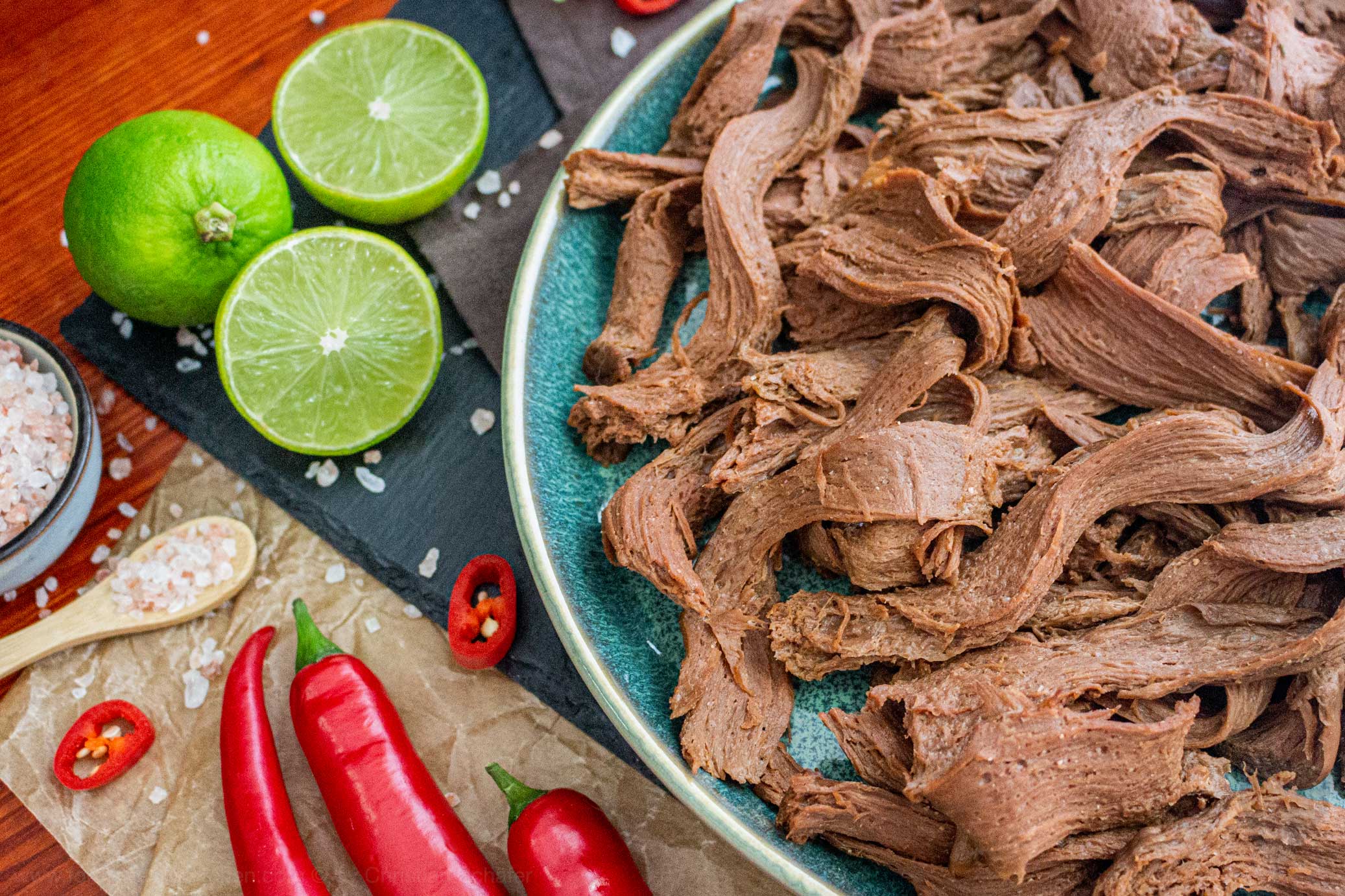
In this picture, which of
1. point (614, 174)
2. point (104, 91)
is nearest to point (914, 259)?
point (614, 174)

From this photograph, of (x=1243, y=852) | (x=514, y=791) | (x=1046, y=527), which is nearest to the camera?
(x=1243, y=852)

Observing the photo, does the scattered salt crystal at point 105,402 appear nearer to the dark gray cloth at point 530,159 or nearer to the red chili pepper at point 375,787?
the red chili pepper at point 375,787

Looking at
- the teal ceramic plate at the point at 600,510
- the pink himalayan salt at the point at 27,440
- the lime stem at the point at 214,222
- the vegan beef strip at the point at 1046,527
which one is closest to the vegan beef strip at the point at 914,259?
the vegan beef strip at the point at 1046,527

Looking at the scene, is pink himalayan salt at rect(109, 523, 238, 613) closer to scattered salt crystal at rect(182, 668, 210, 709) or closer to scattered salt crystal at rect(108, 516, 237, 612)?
scattered salt crystal at rect(108, 516, 237, 612)

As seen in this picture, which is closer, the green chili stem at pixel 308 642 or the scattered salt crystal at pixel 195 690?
the green chili stem at pixel 308 642

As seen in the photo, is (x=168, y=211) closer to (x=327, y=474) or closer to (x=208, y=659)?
(x=327, y=474)
